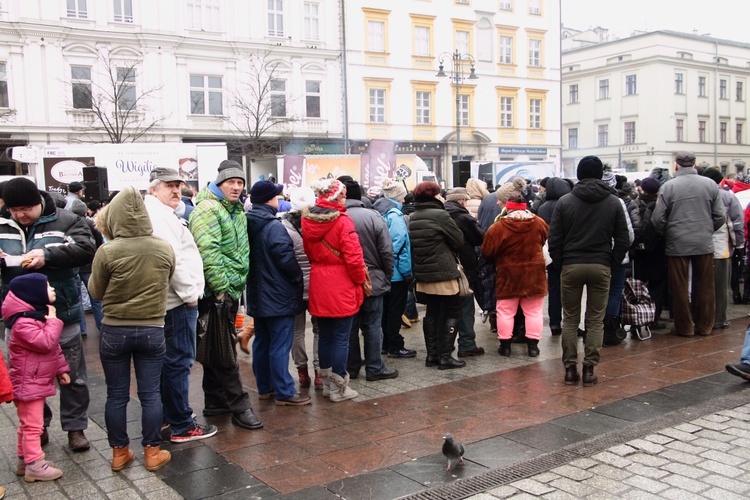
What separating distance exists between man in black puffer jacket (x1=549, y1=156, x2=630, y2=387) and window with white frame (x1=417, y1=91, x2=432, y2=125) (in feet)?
102

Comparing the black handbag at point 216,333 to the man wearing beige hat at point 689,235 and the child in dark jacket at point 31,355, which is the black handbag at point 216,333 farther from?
the man wearing beige hat at point 689,235

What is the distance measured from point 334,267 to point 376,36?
104ft

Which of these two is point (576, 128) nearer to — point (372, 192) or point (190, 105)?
point (190, 105)

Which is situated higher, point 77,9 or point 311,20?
point 311,20

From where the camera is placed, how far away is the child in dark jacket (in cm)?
443

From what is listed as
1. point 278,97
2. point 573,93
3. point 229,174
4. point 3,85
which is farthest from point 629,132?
point 229,174

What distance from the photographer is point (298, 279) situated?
582cm

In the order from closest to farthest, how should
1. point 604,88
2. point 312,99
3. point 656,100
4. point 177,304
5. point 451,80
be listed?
point 177,304, point 312,99, point 451,80, point 656,100, point 604,88

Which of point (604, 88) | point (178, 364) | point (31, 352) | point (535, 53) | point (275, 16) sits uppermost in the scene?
point (275, 16)

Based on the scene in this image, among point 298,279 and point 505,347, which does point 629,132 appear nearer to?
point 505,347

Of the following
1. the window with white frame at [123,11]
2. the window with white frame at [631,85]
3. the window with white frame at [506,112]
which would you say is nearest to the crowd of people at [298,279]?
the window with white frame at [123,11]

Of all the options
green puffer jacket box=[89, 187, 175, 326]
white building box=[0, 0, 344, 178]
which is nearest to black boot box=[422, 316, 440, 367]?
green puffer jacket box=[89, 187, 175, 326]

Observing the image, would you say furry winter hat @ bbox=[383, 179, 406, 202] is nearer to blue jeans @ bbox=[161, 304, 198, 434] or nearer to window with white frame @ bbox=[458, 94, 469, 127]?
blue jeans @ bbox=[161, 304, 198, 434]

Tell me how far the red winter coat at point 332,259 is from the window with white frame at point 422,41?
107 ft
